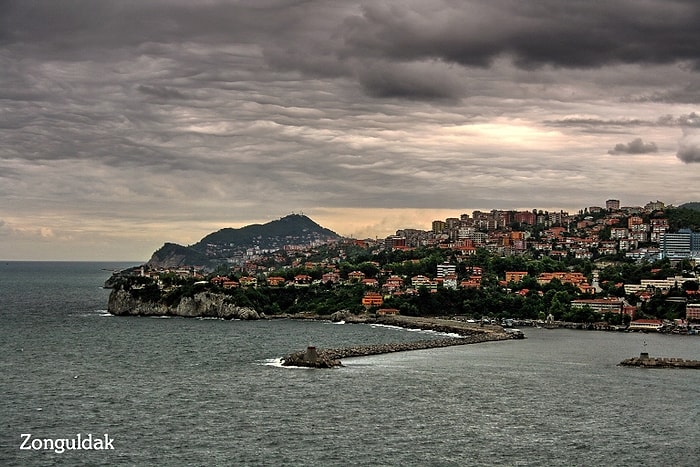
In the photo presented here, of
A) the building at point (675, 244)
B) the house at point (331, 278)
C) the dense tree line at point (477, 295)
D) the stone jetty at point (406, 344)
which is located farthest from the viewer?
the building at point (675, 244)

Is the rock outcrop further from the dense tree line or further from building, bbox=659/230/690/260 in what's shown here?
building, bbox=659/230/690/260

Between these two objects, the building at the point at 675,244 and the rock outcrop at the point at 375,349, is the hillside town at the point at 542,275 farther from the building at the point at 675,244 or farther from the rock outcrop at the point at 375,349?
the rock outcrop at the point at 375,349

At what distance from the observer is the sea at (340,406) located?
29.5 metres

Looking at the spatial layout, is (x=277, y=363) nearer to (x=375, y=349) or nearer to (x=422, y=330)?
(x=375, y=349)

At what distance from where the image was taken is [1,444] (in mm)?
29812

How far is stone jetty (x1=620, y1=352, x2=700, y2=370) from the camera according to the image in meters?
51.5

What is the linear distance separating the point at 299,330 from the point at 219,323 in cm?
1044

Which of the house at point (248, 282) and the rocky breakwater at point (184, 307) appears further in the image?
the house at point (248, 282)

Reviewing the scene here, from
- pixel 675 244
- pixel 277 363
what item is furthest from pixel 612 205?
pixel 277 363

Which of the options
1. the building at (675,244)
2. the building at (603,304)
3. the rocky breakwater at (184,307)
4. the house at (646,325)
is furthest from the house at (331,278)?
the building at (675,244)

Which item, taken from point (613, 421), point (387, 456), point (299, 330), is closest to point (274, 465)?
point (387, 456)

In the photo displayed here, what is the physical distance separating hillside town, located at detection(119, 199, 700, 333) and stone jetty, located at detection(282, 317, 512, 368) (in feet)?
31.2

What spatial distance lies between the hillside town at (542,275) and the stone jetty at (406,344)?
31.2 feet

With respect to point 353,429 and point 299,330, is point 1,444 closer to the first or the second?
point 353,429
